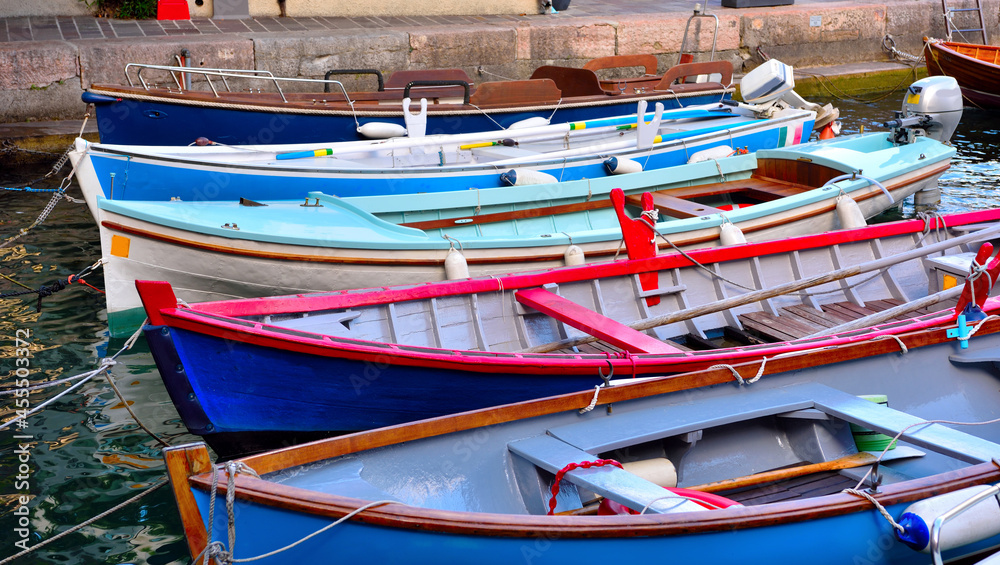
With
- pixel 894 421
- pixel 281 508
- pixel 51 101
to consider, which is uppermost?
pixel 51 101

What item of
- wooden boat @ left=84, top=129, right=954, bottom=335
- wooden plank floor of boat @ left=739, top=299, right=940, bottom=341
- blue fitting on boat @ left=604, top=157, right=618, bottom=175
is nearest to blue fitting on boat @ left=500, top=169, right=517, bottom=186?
wooden boat @ left=84, top=129, right=954, bottom=335

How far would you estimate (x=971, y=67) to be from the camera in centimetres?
1308

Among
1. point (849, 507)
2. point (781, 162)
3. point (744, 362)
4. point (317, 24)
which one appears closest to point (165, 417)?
point (744, 362)

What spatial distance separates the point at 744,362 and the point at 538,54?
9.93 m

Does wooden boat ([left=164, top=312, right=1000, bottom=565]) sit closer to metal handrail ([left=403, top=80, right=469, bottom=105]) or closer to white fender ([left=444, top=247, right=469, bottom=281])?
white fender ([left=444, top=247, right=469, bottom=281])

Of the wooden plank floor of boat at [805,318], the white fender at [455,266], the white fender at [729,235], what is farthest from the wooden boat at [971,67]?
the white fender at [455,266]

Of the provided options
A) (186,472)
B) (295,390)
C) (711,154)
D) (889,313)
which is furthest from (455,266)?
(711,154)

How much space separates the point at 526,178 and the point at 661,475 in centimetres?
360

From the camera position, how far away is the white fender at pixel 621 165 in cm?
705

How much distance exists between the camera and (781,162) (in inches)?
287

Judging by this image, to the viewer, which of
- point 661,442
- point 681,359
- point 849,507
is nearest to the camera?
point 849,507

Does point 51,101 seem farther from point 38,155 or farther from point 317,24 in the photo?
point 317,24

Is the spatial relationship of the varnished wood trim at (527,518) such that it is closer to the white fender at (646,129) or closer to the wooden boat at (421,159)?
the wooden boat at (421,159)

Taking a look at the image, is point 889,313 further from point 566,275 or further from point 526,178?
point 526,178
